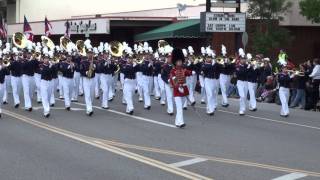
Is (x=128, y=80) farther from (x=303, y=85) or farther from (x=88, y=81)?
(x=303, y=85)

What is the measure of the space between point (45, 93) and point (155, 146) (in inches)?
268

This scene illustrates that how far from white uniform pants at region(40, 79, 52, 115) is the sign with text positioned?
1297 cm

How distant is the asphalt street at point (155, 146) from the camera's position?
1027cm


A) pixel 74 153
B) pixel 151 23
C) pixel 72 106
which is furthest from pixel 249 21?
pixel 74 153

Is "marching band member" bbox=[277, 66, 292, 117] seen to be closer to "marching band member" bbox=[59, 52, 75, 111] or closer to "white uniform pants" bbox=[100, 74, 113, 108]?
"white uniform pants" bbox=[100, 74, 113, 108]

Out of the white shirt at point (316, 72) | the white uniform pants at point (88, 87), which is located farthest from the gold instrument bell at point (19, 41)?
the white shirt at point (316, 72)

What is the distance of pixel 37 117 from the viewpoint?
724 inches

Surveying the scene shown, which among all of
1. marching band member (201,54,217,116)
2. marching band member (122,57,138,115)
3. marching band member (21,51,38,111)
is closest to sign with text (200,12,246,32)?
marching band member (201,54,217,116)

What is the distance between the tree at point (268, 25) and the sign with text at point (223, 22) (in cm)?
109

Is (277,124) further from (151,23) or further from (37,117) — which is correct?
(151,23)

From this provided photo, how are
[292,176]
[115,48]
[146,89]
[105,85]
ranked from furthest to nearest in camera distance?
[115,48], [146,89], [105,85], [292,176]

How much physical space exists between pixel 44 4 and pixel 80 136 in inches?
1856

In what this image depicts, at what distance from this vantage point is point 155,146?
42.7 ft

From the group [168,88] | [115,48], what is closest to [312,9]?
[115,48]
